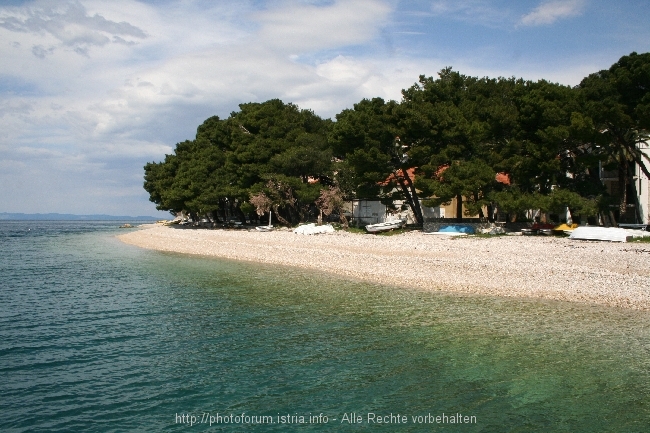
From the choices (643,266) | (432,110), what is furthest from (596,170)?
(643,266)

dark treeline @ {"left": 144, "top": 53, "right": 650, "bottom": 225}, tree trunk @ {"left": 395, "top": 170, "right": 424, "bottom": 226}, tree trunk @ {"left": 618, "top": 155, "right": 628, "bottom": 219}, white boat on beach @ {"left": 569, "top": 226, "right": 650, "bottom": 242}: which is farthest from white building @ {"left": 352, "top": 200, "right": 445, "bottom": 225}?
white boat on beach @ {"left": 569, "top": 226, "right": 650, "bottom": 242}

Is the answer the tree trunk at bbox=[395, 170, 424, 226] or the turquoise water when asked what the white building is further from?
the turquoise water

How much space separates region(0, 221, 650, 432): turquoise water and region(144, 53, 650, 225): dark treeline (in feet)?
63.6

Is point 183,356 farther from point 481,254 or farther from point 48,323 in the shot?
point 481,254

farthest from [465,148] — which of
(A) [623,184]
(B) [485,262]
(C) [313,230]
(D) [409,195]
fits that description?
(B) [485,262]

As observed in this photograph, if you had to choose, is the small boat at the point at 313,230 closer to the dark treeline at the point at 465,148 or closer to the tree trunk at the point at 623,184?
the dark treeline at the point at 465,148

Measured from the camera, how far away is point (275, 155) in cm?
5319

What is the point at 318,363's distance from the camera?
11922 millimetres

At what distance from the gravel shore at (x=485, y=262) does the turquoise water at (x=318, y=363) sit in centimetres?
212

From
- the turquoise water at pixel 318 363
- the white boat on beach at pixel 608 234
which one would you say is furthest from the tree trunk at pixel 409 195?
the turquoise water at pixel 318 363

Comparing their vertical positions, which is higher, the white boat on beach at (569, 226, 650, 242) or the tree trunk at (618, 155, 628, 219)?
the tree trunk at (618, 155, 628, 219)

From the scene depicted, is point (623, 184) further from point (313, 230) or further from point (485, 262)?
point (313, 230)

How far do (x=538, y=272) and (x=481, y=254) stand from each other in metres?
5.41

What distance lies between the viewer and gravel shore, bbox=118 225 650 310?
19.3 m
